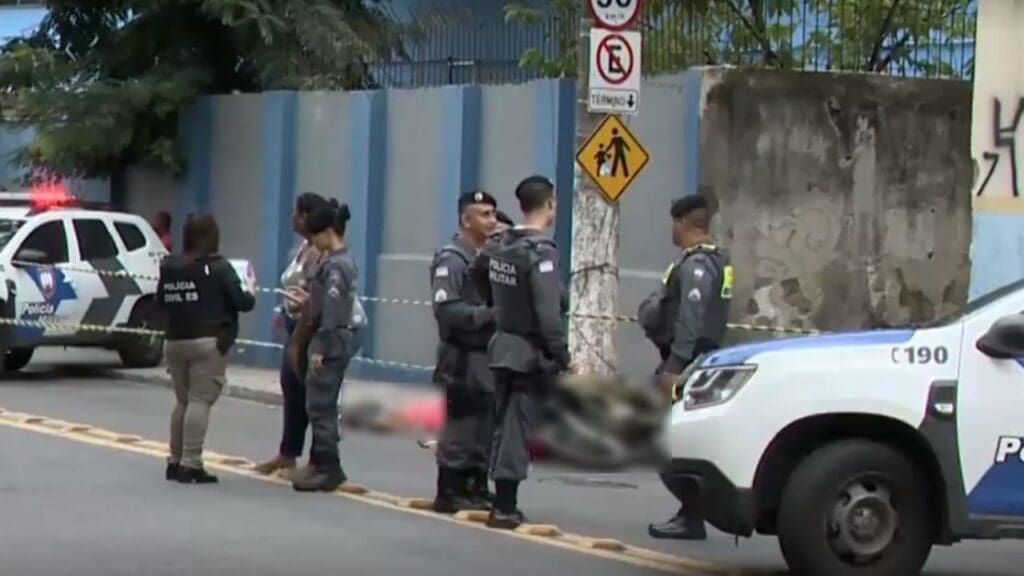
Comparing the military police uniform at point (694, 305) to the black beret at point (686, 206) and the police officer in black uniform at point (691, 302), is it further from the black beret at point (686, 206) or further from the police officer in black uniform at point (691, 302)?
the black beret at point (686, 206)

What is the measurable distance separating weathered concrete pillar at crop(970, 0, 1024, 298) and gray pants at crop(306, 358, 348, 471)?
546 cm

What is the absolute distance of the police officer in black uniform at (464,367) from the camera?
11.0 meters

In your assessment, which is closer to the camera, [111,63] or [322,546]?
[322,546]

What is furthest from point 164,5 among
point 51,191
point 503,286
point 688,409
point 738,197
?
point 688,409

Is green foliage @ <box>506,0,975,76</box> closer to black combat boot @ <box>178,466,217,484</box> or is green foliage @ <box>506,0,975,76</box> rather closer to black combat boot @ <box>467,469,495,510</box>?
Result: black combat boot @ <box>178,466,217,484</box>

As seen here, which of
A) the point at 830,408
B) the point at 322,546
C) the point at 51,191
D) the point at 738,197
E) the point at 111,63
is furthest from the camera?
the point at 111,63

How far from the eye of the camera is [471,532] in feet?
35.0

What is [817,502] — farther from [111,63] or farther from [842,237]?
[111,63]

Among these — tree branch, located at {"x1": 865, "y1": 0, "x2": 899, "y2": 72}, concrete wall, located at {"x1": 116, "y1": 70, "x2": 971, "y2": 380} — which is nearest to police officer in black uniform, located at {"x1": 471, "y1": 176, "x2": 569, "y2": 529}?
concrete wall, located at {"x1": 116, "y1": 70, "x2": 971, "y2": 380}

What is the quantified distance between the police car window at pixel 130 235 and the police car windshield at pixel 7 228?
1.24 metres

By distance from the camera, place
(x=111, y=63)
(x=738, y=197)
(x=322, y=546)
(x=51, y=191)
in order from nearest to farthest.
→ (x=322, y=546)
(x=738, y=197)
(x=51, y=191)
(x=111, y=63)

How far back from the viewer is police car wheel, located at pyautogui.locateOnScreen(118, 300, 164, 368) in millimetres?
20406

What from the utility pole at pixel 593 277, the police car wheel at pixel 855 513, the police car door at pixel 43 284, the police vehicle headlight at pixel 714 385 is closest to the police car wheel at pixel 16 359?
the police car door at pixel 43 284

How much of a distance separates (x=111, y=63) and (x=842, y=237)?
10.4 meters
